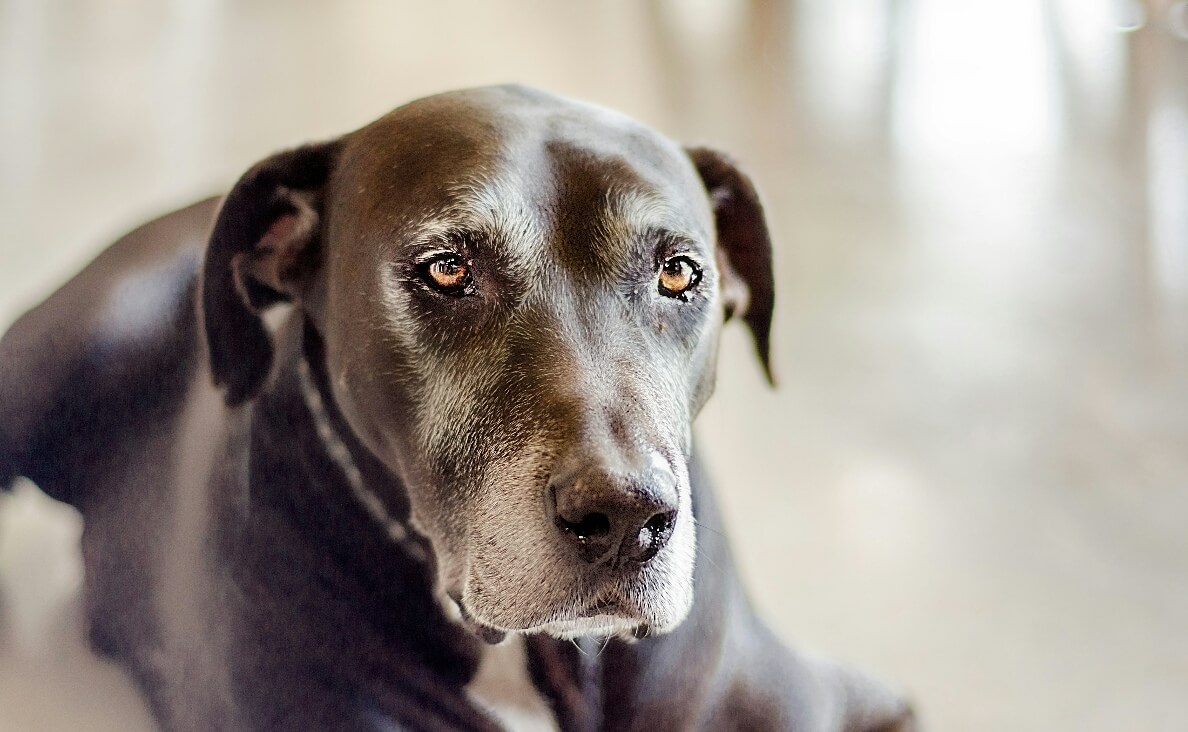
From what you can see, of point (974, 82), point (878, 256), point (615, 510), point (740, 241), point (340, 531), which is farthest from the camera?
point (974, 82)

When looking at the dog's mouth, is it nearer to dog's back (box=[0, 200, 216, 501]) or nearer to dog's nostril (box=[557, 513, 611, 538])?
dog's nostril (box=[557, 513, 611, 538])

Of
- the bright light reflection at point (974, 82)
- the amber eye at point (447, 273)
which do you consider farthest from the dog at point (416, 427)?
the bright light reflection at point (974, 82)

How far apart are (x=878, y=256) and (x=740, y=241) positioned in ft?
3.17

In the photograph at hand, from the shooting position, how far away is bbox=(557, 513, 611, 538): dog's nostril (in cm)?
87

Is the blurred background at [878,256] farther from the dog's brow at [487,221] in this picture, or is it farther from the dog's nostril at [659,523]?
the dog's nostril at [659,523]

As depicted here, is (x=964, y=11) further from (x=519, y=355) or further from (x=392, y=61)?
(x=519, y=355)

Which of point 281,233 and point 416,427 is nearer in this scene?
point 416,427

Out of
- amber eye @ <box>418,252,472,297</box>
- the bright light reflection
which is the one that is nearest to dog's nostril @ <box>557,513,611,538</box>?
amber eye @ <box>418,252,472,297</box>

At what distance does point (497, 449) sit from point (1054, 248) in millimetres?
1683

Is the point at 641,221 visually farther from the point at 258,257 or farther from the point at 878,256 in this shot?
the point at 878,256

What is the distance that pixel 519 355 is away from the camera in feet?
3.19

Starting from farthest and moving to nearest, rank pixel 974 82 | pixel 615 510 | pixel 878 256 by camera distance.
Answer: pixel 974 82
pixel 878 256
pixel 615 510

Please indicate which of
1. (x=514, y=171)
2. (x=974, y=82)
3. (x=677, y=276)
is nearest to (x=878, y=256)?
(x=974, y=82)

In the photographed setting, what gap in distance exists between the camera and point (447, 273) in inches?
39.6
